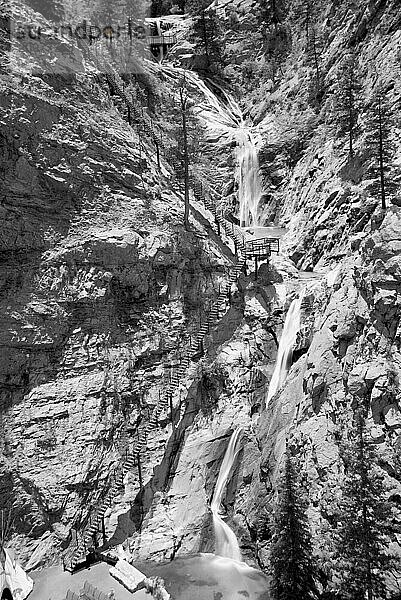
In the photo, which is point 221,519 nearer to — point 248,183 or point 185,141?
point 185,141

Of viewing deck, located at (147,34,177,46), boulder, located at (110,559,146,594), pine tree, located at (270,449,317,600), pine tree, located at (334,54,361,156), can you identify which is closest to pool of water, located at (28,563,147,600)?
boulder, located at (110,559,146,594)

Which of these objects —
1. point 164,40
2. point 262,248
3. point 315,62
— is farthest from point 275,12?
point 262,248

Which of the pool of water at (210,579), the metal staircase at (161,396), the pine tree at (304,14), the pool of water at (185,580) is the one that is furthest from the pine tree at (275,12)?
the pool of water at (185,580)

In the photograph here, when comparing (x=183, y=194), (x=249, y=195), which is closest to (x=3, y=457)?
(x=183, y=194)

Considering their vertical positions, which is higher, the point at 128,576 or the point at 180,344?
the point at 180,344

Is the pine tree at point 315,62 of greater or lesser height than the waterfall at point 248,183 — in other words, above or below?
above

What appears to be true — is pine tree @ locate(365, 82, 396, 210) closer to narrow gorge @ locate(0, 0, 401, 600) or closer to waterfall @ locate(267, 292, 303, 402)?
narrow gorge @ locate(0, 0, 401, 600)

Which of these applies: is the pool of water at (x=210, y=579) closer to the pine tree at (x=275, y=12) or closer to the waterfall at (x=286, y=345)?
the waterfall at (x=286, y=345)

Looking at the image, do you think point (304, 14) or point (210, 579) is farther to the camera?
point (304, 14)
